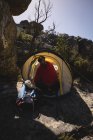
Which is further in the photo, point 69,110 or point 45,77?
point 45,77

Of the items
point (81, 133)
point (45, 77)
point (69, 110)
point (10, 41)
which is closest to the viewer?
point (81, 133)

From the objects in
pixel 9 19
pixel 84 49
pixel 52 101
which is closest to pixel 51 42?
pixel 84 49

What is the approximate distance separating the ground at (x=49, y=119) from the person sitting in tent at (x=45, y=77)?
61 centimetres

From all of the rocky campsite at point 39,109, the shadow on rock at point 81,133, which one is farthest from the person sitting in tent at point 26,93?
the shadow on rock at point 81,133

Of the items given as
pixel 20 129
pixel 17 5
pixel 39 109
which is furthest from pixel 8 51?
pixel 20 129

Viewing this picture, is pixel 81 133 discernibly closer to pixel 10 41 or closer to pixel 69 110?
pixel 69 110

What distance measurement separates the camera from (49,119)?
25.8 feet

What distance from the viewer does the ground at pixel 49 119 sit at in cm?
663

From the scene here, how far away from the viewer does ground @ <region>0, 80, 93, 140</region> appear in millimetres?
6633

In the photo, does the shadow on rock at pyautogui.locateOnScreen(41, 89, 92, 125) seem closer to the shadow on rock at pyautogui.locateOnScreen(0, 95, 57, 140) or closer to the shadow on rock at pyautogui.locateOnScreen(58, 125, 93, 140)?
the shadow on rock at pyautogui.locateOnScreen(58, 125, 93, 140)

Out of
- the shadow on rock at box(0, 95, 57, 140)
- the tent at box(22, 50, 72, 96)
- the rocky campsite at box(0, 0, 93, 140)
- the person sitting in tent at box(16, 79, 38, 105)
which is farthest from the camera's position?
the tent at box(22, 50, 72, 96)

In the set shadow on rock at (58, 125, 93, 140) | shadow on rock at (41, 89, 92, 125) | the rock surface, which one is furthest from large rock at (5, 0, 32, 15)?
shadow on rock at (58, 125, 93, 140)

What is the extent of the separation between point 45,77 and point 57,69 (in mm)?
1300

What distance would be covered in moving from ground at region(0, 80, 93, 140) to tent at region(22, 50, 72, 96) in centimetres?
47
